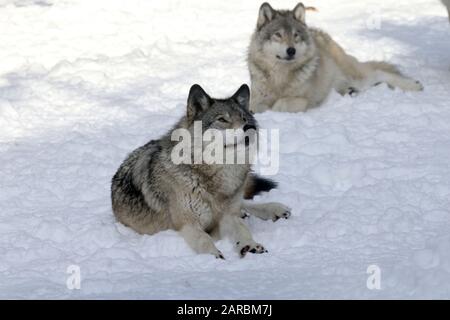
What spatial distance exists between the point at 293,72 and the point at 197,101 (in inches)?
140

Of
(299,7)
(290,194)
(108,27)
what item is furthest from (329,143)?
(108,27)

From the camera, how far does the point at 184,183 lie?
20.3ft

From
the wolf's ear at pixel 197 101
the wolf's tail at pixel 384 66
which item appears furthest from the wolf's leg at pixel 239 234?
the wolf's tail at pixel 384 66

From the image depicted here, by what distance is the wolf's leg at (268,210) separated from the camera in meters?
6.57

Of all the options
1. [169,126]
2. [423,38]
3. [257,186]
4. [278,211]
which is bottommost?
[278,211]

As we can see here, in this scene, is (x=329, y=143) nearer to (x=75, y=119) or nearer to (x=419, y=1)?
(x=75, y=119)

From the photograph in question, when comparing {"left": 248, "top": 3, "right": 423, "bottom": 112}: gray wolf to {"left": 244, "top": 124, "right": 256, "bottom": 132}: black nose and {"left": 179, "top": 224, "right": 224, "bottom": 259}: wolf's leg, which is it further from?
{"left": 179, "top": 224, "right": 224, "bottom": 259}: wolf's leg

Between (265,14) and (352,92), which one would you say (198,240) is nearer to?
(352,92)

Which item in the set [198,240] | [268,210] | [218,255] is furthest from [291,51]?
[218,255]

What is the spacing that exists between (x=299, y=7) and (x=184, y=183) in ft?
13.0

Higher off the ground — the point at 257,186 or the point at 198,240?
the point at 257,186

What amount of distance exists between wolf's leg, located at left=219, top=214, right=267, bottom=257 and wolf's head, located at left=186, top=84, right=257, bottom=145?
0.56 meters

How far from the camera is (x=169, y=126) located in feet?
29.9

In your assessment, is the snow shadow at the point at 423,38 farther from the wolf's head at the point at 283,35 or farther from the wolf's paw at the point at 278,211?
the wolf's paw at the point at 278,211
